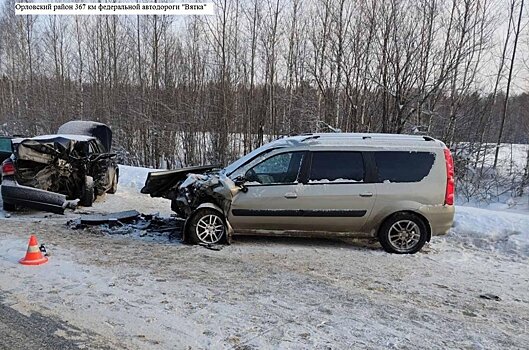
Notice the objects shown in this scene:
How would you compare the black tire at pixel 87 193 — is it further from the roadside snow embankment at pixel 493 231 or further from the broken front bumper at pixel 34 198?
the roadside snow embankment at pixel 493 231

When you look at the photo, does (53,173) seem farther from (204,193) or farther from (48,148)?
→ (204,193)

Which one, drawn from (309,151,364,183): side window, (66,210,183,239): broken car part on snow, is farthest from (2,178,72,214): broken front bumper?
(309,151,364,183): side window

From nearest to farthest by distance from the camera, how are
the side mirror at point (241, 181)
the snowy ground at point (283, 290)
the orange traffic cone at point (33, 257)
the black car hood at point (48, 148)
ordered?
the snowy ground at point (283, 290)
the orange traffic cone at point (33, 257)
the side mirror at point (241, 181)
the black car hood at point (48, 148)

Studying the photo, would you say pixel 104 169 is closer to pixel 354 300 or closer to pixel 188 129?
pixel 354 300

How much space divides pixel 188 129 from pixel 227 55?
4.13 metres

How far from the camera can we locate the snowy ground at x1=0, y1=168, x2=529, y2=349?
12.2ft

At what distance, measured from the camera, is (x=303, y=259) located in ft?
19.6

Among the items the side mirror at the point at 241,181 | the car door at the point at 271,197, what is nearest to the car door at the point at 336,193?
the car door at the point at 271,197

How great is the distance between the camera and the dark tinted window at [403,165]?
638cm

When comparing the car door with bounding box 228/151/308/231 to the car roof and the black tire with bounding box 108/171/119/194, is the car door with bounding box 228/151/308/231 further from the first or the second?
the black tire with bounding box 108/171/119/194

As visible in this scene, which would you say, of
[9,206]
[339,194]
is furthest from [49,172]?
[339,194]

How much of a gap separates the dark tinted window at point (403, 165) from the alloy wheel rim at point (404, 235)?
688 millimetres

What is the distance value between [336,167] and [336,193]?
0.41 metres

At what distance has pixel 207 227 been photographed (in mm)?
6531
